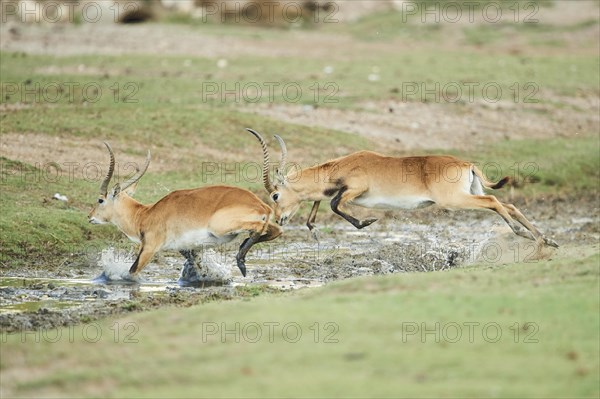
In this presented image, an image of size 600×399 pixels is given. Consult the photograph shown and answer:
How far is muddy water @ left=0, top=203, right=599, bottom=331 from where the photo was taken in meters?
10.8

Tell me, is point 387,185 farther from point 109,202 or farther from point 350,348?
point 350,348

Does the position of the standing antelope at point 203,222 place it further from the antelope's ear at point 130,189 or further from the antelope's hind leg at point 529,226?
the antelope's hind leg at point 529,226

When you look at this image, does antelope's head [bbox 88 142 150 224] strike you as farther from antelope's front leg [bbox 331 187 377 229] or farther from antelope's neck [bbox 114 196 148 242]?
antelope's front leg [bbox 331 187 377 229]

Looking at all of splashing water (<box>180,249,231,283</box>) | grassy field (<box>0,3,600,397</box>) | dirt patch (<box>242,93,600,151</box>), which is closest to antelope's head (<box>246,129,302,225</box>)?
splashing water (<box>180,249,231,283</box>)

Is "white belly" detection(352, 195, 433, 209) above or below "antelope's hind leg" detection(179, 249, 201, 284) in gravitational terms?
above

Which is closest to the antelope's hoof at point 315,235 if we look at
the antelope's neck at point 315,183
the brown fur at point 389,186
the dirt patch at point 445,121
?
the brown fur at point 389,186

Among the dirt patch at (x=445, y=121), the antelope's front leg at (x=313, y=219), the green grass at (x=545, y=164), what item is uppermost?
the antelope's front leg at (x=313, y=219)

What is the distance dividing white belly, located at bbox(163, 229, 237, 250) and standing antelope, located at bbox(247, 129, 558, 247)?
1061mm

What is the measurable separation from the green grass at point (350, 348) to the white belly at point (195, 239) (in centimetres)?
201

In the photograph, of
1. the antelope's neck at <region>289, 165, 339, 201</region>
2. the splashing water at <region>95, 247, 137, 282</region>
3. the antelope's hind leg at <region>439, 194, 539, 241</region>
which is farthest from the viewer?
the antelope's neck at <region>289, 165, 339, 201</region>

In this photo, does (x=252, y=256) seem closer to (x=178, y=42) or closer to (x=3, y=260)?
(x=3, y=260)

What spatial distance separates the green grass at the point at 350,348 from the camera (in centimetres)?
764

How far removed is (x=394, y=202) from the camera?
1300cm

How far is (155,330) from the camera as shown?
345 inches
